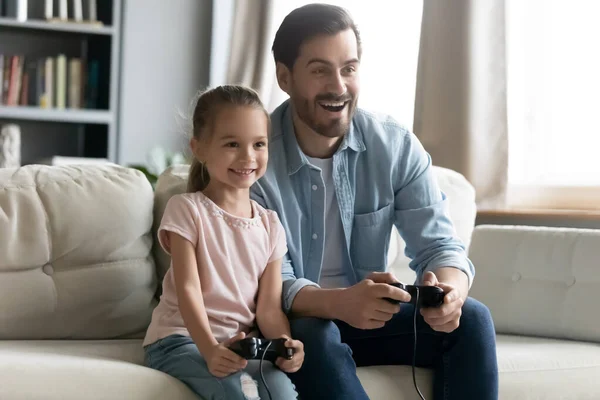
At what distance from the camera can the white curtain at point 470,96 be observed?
3.09 m

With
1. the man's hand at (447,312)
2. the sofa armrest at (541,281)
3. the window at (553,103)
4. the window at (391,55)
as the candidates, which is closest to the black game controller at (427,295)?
the man's hand at (447,312)

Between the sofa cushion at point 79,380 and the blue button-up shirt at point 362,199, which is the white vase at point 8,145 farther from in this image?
the sofa cushion at point 79,380

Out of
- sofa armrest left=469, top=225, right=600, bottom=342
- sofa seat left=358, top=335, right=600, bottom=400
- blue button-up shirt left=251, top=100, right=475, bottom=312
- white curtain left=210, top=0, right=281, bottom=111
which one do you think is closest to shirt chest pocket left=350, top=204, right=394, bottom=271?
blue button-up shirt left=251, top=100, right=475, bottom=312

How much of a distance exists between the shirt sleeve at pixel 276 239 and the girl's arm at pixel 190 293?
0.57 feet

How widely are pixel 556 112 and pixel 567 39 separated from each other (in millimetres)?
250

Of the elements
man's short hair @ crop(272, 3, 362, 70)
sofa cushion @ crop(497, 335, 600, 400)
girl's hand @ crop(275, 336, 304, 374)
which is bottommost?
sofa cushion @ crop(497, 335, 600, 400)

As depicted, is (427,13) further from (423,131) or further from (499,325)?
(499,325)

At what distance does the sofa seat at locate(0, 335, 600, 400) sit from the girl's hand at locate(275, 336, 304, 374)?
0.17 meters

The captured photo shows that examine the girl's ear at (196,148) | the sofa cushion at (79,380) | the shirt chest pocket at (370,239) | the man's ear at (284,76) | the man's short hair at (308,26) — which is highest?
the man's short hair at (308,26)

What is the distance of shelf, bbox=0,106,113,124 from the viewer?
395 cm

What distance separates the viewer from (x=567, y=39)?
3010 millimetres

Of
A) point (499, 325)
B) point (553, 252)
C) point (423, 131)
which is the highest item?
point (423, 131)

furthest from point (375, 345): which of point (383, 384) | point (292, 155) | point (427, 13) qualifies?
point (427, 13)

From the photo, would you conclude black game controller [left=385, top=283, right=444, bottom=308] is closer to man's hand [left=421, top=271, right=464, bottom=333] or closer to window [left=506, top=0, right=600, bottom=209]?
man's hand [left=421, top=271, right=464, bottom=333]
